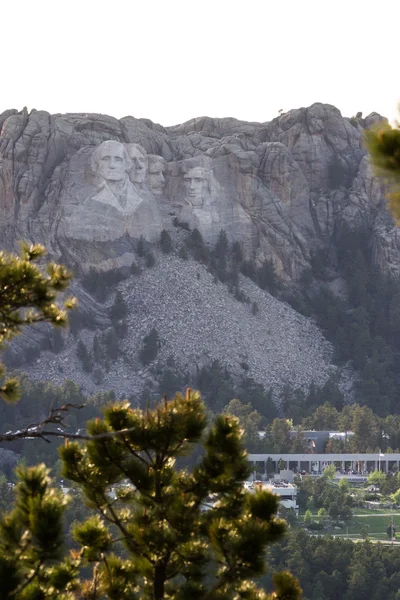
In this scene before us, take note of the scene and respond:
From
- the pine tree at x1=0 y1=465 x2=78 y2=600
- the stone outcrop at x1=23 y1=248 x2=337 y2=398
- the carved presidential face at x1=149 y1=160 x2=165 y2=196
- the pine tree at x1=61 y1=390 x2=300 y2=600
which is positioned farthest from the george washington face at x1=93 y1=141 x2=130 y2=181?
the pine tree at x1=0 y1=465 x2=78 y2=600

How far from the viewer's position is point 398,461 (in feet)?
354

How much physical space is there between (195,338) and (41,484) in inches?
4219

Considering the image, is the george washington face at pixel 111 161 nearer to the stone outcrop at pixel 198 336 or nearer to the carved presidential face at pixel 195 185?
the stone outcrop at pixel 198 336

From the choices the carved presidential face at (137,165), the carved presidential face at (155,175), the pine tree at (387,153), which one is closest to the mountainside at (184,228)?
the carved presidential face at (137,165)

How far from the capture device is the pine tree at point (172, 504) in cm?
1950

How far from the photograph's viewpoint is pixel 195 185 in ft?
440

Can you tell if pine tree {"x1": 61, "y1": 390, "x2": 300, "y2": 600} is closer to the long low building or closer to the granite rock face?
the long low building

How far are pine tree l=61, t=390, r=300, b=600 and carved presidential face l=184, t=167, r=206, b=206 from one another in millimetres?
114139

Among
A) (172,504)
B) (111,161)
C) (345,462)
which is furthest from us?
(111,161)

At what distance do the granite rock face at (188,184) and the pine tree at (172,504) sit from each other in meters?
103

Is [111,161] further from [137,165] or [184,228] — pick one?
[184,228]

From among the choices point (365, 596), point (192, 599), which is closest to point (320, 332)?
point (365, 596)

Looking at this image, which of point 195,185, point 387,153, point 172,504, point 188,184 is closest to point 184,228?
point 195,185

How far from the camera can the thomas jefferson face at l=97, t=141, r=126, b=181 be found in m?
128
